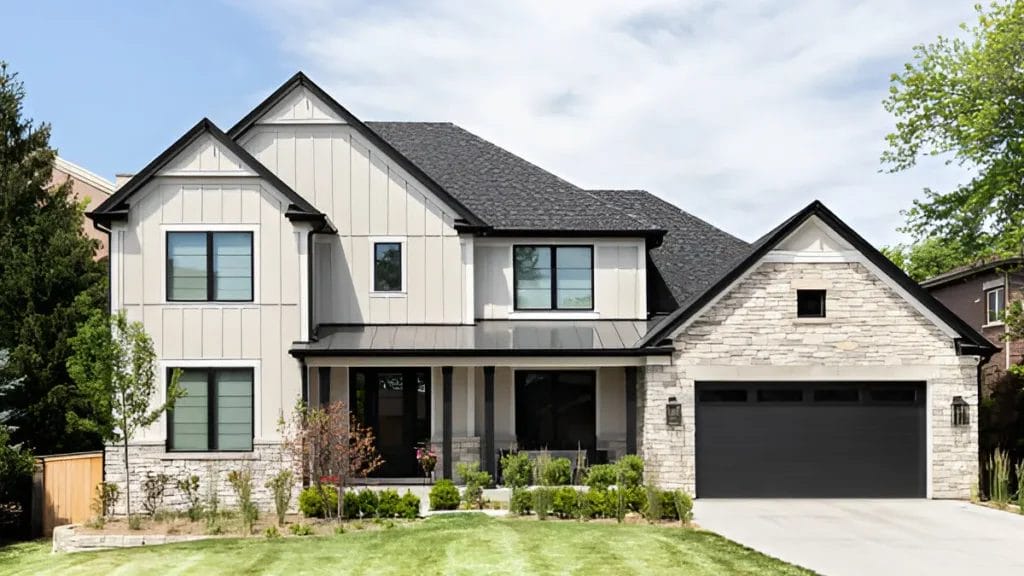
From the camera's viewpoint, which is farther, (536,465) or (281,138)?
(281,138)

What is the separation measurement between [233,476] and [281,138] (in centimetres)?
745

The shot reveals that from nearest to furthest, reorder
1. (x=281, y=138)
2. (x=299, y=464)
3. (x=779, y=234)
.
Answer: (x=299, y=464) < (x=779, y=234) < (x=281, y=138)

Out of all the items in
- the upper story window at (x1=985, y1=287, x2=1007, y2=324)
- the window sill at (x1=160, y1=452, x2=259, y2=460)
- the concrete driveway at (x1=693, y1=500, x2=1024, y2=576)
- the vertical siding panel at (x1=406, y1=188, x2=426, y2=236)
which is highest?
the vertical siding panel at (x1=406, y1=188, x2=426, y2=236)

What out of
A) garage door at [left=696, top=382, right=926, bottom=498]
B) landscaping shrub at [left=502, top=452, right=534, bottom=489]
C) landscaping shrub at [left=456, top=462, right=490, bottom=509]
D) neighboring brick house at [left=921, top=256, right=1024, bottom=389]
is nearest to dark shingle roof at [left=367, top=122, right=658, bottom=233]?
Answer: garage door at [left=696, top=382, right=926, bottom=498]

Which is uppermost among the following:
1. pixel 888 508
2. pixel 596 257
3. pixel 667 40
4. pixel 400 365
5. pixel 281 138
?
pixel 667 40

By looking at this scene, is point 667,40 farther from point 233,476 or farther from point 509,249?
point 233,476

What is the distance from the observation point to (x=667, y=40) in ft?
61.0

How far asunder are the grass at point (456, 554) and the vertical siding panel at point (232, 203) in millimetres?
6653

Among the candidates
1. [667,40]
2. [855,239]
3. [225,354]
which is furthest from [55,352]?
[855,239]

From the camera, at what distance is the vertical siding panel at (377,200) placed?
20.8 metres

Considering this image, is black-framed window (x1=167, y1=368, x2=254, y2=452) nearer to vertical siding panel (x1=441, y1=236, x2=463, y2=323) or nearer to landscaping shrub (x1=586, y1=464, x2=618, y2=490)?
vertical siding panel (x1=441, y1=236, x2=463, y2=323)

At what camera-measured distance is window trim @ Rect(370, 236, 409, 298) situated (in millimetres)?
20797

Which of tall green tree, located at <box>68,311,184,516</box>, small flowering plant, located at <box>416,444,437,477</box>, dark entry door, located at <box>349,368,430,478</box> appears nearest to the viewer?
tall green tree, located at <box>68,311,184,516</box>

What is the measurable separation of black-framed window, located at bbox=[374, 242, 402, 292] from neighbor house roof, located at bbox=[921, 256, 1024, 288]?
14.2 m
